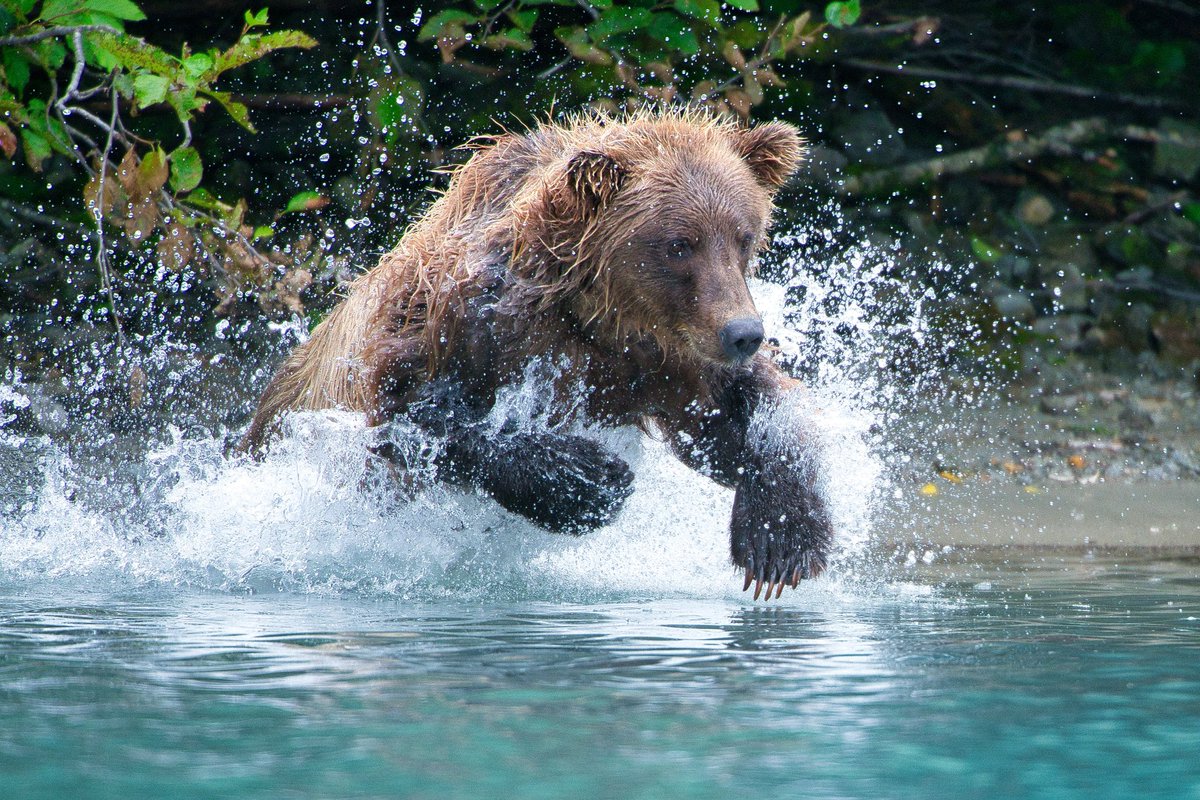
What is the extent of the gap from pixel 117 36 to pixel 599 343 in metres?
2.38

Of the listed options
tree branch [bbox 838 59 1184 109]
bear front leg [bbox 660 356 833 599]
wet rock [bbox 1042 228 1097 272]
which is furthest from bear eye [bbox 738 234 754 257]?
wet rock [bbox 1042 228 1097 272]

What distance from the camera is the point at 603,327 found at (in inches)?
170

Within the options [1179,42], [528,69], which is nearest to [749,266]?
[528,69]

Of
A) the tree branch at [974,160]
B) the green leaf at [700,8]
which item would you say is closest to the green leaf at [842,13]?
the green leaf at [700,8]

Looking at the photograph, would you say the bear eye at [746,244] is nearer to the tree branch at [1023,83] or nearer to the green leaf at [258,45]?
the green leaf at [258,45]

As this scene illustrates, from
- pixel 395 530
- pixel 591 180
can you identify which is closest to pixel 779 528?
pixel 591 180

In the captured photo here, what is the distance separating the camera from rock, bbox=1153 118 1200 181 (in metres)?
9.53

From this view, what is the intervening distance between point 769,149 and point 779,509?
1.08 meters

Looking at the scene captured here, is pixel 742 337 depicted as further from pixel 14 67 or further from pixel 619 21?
pixel 14 67

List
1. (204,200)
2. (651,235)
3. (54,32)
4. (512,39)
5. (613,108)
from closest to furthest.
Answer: (651,235)
(54,32)
(204,200)
(512,39)
(613,108)

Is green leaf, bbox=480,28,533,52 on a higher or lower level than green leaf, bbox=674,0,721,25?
lower

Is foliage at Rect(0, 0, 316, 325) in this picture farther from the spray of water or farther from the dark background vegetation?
the spray of water

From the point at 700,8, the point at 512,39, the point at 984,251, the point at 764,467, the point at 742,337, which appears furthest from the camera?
the point at 984,251

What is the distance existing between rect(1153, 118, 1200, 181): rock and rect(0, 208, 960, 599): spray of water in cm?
500
